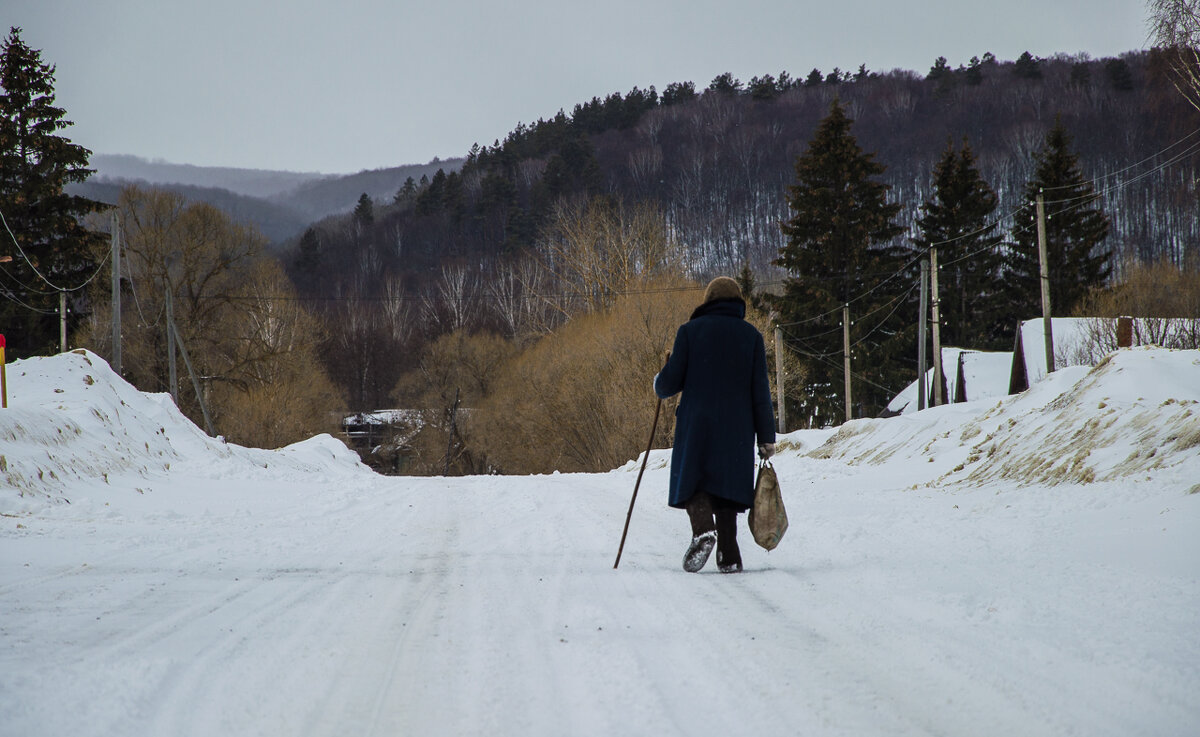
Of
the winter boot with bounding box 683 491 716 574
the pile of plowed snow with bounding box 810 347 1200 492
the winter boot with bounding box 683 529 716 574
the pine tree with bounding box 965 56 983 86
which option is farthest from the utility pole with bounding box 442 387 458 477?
the pine tree with bounding box 965 56 983 86

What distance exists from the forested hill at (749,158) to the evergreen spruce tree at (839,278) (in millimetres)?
40730

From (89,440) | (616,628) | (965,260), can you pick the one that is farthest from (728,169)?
(616,628)

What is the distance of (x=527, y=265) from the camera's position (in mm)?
77500

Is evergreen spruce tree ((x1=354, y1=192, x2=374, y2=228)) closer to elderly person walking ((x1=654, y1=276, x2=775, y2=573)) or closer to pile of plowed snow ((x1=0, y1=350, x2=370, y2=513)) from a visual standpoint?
pile of plowed snow ((x1=0, y1=350, x2=370, y2=513))

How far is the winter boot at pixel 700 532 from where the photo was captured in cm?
Answer: 535

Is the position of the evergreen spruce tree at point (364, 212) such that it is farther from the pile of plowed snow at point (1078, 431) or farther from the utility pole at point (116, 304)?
the pile of plowed snow at point (1078, 431)

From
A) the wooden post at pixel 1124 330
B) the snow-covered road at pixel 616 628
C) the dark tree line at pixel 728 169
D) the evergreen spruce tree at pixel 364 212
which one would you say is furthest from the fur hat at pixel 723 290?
the evergreen spruce tree at pixel 364 212

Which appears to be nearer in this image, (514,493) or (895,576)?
(895,576)

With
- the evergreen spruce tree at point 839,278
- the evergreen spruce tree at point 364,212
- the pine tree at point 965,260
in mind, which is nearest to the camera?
the evergreen spruce tree at point 839,278

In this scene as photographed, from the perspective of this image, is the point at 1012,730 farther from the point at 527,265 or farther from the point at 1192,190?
the point at 527,265

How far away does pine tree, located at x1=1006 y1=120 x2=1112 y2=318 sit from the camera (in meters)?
46.6

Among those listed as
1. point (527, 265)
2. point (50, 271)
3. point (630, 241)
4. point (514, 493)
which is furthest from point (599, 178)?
point (514, 493)

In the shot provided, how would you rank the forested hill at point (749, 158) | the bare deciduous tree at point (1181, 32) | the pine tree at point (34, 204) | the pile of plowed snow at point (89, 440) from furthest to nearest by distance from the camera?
the forested hill at point (749, 158), the pine tree at point (34, 204), the bare deciduous tree at point (1181, 32), the pile of plowed snow at point (89, 440)

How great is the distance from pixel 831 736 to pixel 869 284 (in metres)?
46.0
